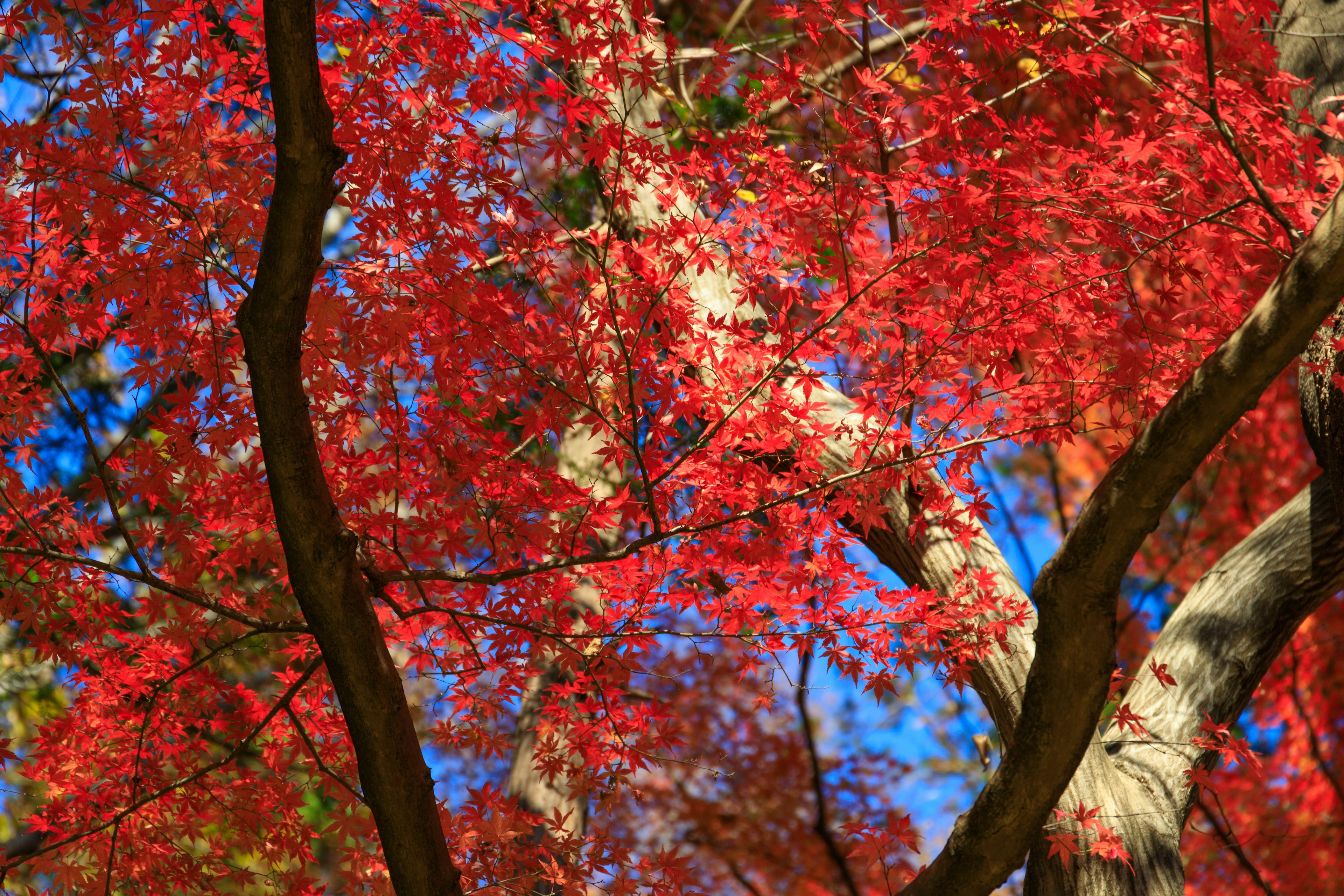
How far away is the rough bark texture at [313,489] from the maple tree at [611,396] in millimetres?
10

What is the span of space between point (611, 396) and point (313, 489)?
4.00 ft

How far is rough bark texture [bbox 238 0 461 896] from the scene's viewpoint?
216cm

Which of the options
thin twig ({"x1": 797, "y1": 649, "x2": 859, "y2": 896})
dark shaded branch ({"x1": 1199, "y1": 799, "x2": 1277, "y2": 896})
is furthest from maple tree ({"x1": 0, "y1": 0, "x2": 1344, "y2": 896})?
thin twig ({"x1": 797, "y1": 649, "x2": 859, "y2": 896})

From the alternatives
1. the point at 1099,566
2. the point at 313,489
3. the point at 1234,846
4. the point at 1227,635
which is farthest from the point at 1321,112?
the point at 313,489

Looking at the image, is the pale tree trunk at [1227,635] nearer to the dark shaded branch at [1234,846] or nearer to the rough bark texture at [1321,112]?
the rough bark texture at [1321,112]

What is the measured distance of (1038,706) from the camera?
93.4 inches

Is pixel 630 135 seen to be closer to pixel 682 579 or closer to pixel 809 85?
pixel 809 85

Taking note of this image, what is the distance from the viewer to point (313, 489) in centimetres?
248

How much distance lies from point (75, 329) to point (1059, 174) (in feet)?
10.4

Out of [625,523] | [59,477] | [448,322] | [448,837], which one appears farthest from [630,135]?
[59,477]

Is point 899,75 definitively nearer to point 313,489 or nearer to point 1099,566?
point 1099,566

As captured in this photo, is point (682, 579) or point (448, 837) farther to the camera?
point (682, 579)

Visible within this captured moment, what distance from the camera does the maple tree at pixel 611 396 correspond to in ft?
8.13

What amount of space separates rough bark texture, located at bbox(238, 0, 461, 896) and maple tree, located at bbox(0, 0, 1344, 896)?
0.03 ft
